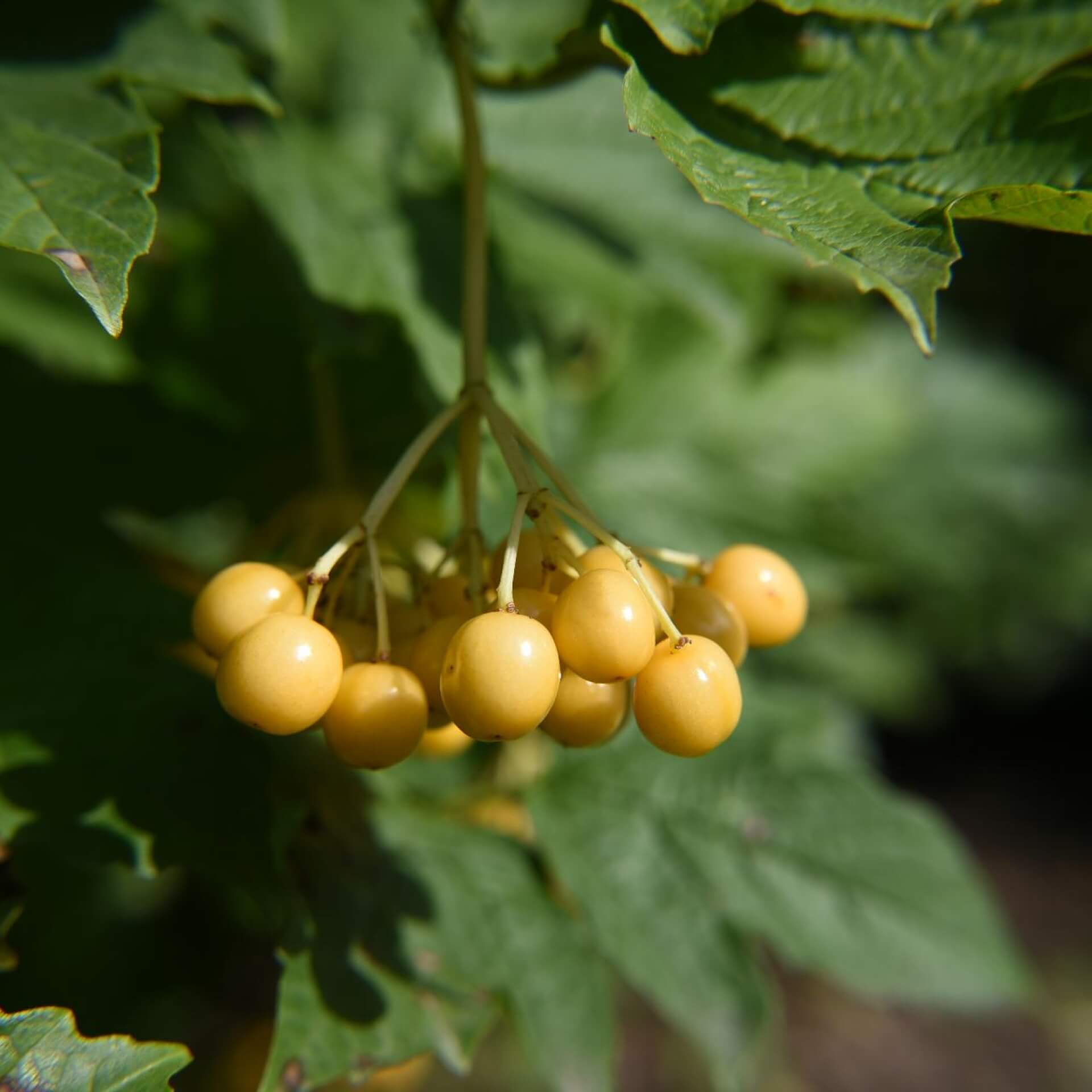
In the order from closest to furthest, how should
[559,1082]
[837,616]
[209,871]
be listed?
[209,871]
[559,1082]
[837,616]

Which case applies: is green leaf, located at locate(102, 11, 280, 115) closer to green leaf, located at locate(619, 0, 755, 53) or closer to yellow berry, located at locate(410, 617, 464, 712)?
green leaf, located at locate(619, 0, 755, 53)

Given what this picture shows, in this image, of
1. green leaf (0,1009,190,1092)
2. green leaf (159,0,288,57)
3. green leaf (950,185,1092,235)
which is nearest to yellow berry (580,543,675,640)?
green leaf (950,185,1092,235)

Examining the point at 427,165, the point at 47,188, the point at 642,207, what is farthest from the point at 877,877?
the point at 47,188

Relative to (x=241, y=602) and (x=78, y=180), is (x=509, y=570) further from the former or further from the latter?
(x=78, y=180)

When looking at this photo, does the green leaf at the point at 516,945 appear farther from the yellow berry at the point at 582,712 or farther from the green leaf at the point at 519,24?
the green leaf at the point at 519,24

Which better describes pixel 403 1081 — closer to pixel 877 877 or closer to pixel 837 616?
pixel 877 877

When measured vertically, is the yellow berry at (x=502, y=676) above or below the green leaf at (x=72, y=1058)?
above

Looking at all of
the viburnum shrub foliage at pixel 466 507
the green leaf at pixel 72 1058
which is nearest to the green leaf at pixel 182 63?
the viburnum shrub foliage at pixel 466 507
